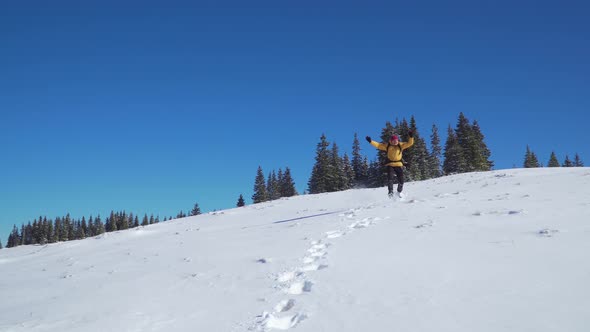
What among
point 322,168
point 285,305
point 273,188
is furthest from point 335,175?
point 285,305

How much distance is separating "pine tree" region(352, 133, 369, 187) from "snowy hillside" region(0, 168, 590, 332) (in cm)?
6561

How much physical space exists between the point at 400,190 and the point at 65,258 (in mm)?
12579

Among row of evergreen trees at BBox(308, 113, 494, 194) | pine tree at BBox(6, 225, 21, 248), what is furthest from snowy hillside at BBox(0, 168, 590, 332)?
pine tree at BBox(6, 225, 21, 248)

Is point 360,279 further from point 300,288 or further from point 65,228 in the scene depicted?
point 65,228

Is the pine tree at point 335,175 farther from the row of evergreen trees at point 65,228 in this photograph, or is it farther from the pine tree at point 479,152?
the row of evergreen trees at point 65,228

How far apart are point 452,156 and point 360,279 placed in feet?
185

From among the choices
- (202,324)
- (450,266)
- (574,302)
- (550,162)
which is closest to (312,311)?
(202,324)

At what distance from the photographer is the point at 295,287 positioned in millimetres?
5027

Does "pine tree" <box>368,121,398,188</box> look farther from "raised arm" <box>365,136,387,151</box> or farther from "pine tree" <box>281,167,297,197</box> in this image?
"raised arm" <box>365,136,387,151</box>

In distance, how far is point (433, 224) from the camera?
25.8 feet

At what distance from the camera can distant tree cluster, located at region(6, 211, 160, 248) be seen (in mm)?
118875

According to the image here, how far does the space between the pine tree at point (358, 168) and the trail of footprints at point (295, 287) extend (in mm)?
68446

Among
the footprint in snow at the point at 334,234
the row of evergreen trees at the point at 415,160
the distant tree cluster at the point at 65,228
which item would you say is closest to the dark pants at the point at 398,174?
the footprint in snow at the point at 334,234

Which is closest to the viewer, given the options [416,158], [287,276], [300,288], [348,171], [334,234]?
[300,288]
